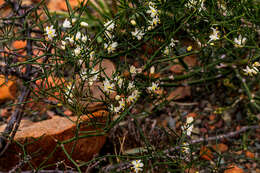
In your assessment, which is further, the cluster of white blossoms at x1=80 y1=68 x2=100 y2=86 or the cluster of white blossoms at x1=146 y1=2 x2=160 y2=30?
the cluster of white blossoms at x1=146 y1=2 x2=160 y2=30

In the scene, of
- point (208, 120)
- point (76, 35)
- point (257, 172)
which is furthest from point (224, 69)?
point (76, 35)

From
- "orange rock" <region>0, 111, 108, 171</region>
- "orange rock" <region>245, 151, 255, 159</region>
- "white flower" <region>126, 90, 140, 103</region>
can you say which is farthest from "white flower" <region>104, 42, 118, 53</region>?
"orange rock" <region>245, 151, 255, 159</region>

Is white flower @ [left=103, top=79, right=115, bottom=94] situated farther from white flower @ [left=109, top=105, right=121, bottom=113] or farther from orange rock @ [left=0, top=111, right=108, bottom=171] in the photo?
orange rock @ [left=0, top=111, right=108, bottom=171]

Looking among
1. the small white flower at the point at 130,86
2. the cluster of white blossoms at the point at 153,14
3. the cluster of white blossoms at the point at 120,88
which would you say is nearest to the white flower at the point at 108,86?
the cluster of white blossoms at the point at 120,88

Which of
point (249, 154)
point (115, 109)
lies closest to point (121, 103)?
point (115, 109)

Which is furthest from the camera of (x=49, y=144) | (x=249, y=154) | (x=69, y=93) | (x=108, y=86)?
(x=249, y=154)

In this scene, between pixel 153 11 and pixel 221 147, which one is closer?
pixel 153 11

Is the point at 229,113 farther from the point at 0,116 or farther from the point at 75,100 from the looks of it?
the point at 0,116

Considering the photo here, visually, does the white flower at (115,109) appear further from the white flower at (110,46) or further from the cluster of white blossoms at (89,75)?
the white flower at (110,46)

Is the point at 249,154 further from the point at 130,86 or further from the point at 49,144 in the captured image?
the point at 49,144

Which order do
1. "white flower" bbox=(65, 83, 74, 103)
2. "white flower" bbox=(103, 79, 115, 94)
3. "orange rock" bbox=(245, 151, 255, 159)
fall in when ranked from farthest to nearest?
"orange rock" bbox=(245, 151, 255, 159)
"white flower" bbox=(103, 79, 115, 94)
"white flower" bbox=(65, 83, 74, 103)

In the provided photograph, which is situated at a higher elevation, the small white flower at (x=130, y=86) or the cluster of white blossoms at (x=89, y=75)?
the cluster of white blossoms at (x=89, y=75)
